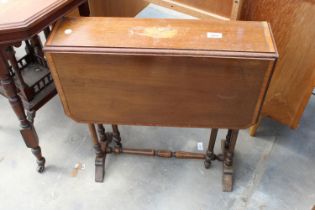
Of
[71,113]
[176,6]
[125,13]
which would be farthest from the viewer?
[125,13]

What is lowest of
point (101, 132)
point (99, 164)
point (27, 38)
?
point (99, 164)

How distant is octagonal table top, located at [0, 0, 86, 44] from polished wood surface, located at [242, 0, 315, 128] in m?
0.82

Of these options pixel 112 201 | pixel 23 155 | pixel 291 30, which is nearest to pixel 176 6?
pixel 291 30

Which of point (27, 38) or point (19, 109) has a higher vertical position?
point (27, 38)

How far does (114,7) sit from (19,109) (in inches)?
42.6

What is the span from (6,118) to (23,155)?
0.35 metres

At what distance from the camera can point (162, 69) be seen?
1.11m

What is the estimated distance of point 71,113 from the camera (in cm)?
132

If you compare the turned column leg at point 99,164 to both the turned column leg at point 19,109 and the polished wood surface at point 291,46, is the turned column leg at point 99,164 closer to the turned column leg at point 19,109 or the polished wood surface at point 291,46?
Answer: the turned column leg at point 19,109

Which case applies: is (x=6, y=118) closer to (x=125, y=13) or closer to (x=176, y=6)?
→ (x=125, y=13)

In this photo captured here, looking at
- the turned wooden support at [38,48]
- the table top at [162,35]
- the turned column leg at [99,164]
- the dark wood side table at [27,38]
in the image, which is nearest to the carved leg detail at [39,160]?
the dark wood side table at [27,38]

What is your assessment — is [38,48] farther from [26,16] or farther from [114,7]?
[26,16]

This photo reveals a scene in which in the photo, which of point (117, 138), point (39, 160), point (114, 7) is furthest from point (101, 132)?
point (114, 7)

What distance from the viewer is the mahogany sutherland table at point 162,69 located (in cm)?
108
